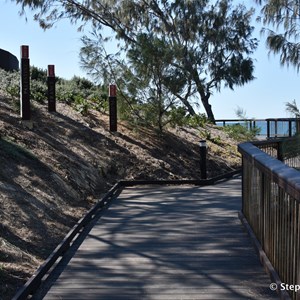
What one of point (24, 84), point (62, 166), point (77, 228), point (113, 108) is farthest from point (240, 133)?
point (77, 228)

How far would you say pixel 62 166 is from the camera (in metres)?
10.9

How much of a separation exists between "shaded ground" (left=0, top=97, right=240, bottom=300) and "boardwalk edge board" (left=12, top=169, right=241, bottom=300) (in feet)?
0.58

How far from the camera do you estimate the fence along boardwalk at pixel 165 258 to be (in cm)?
515

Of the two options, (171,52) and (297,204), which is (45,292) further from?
(171,52)

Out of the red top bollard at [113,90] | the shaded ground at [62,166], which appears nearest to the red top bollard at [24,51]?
the shaded ground at [62,166]

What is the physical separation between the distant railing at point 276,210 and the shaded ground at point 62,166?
242cm

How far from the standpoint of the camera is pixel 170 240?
7.17 m

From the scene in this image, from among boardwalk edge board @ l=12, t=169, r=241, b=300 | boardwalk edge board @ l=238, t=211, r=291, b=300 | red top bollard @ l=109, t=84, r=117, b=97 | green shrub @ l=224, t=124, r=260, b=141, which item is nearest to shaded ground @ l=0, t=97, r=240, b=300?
boardwalk edge board @ l=12, t=169, r=241, b=300

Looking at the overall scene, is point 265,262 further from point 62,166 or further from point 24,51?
point 24,51

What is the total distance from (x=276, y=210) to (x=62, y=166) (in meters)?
6.42

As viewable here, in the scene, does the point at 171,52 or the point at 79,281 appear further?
the point at 171,52

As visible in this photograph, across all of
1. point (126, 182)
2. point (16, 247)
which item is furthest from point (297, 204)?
point (126, 182)

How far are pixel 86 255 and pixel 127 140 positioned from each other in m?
8.59

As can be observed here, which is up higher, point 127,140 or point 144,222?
point 127,140
